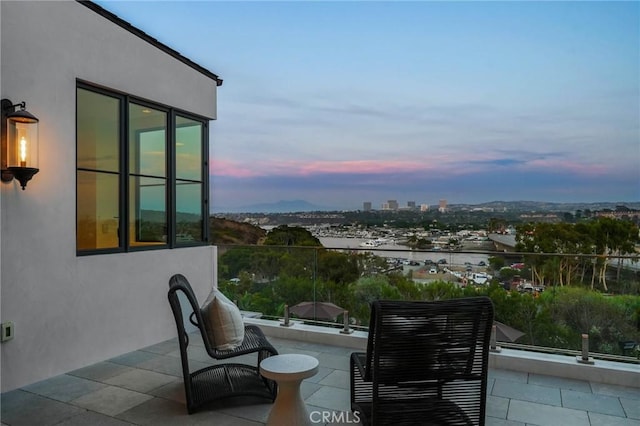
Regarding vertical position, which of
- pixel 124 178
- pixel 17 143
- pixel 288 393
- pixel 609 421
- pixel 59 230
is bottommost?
pixel 609 421

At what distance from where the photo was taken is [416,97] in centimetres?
800

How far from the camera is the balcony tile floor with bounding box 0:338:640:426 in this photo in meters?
2.65

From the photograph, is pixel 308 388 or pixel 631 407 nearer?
pixel 631 407

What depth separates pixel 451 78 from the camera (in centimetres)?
732

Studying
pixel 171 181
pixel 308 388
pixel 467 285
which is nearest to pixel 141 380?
pixel 308 388

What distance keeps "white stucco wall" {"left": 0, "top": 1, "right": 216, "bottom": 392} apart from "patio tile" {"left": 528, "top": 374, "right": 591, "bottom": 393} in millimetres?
3718

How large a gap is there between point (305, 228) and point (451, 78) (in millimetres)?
3847

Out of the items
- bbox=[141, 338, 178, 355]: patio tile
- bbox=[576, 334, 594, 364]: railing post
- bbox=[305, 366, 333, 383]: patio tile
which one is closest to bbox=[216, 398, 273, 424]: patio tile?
bbox=[305, 366, 333, 383]: patio tile

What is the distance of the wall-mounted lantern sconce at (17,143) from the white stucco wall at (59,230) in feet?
0.39

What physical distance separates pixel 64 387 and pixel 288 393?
6.57ft

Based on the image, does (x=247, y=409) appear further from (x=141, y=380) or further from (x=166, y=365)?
(x=166, y=365)

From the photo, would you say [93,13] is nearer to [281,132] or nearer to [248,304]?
[248,304]

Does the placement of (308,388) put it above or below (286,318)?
below

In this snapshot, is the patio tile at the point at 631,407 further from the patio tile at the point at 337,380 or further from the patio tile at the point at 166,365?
the patio tile at the point at 166,365
